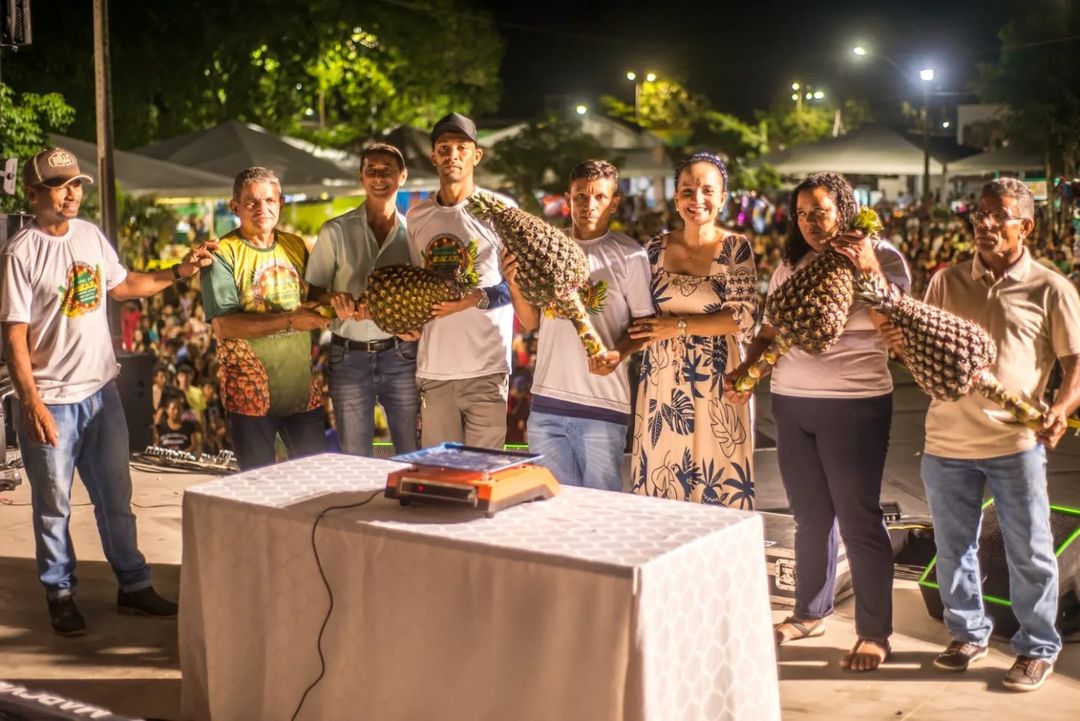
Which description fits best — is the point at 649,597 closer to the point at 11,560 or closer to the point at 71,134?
the point at 11,560

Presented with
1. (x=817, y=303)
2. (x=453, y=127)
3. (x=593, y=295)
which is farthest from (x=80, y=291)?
(x=817, y=303)

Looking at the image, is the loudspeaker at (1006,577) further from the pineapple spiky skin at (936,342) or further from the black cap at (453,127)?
the black cap at (453,127)

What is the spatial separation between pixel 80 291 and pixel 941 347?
3.00 m

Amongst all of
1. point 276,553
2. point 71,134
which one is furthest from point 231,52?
point 276,553

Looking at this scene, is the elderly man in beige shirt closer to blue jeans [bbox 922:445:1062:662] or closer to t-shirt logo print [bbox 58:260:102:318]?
blue jeans [bbox 922:445:1062:662]

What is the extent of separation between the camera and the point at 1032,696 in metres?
4.00

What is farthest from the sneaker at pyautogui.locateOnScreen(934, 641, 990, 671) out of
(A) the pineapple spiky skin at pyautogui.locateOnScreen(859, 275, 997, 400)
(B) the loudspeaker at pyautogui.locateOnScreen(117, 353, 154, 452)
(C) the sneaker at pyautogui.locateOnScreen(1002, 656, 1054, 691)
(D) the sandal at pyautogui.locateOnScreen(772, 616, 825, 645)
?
(B) the loudspeaker at pyautogui.locateOnScreen(117, 353, 154, 452)

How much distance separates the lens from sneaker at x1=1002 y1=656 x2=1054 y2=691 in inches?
159

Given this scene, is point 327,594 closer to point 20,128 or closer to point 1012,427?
point 1012,427

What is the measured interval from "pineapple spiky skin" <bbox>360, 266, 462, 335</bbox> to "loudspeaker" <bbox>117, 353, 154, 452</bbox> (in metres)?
4.49

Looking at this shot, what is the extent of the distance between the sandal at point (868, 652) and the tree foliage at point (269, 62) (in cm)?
1805

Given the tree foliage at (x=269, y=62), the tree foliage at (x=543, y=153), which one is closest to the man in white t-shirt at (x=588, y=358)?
the tree foliage at (x=269, y=62)

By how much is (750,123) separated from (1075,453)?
125 ft

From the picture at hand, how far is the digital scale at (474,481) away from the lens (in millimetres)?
3161
